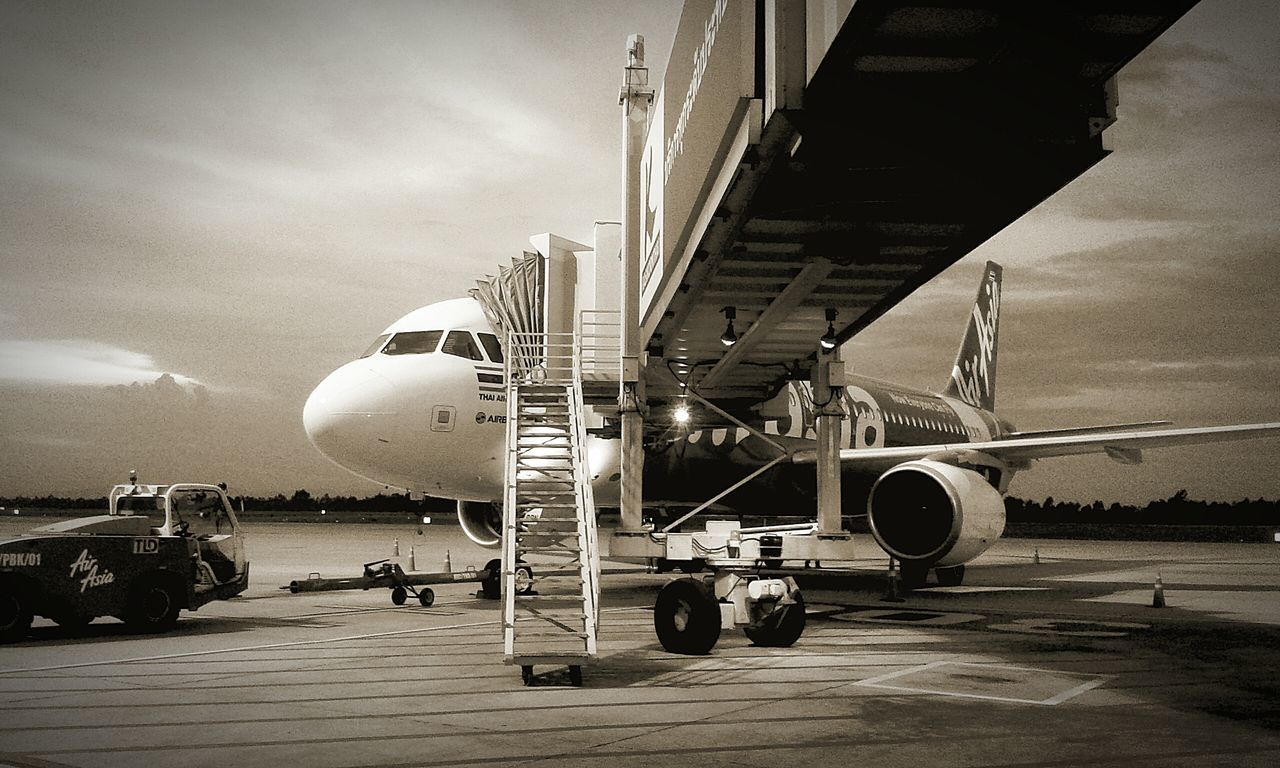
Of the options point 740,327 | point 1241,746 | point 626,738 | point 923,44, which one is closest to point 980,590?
point 740,327

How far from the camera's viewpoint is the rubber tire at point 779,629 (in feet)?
31.9

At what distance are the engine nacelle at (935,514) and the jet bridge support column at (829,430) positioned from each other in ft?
10.3

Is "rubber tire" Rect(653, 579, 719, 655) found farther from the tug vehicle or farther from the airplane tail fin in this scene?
the airplane tail fin

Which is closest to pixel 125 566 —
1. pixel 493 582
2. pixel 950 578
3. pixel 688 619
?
pixel 493 582

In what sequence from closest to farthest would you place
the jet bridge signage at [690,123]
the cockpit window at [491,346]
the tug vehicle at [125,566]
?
1. the jet bridge signage at [690,123]
2. the tug vehicle at [125,566]
3. the cockpit window at [491,346]

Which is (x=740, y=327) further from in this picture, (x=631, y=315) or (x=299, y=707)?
(x=299, y=707)

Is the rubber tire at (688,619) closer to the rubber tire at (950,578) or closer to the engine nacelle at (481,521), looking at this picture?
the engine nacelle at (481,521)

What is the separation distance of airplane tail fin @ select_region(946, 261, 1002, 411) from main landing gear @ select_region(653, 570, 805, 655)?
19315mm

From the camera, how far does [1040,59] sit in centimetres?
479

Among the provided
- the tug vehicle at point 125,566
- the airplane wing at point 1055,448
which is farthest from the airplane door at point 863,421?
the tug vehicle at point 125,566

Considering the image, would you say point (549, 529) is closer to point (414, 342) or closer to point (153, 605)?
point (153, 605)

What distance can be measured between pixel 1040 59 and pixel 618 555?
680 centimetres

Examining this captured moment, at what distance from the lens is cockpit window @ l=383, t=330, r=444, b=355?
13.7m

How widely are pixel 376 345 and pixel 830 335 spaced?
22.4 ft
